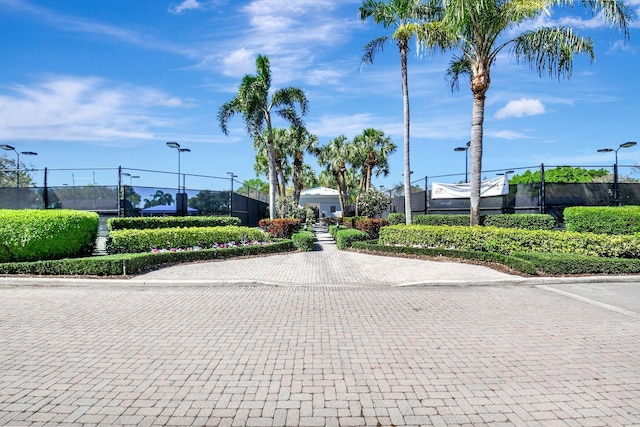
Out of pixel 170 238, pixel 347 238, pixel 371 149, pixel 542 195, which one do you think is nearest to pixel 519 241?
pixel 542 195

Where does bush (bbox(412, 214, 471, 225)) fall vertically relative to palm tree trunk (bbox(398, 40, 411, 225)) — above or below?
below

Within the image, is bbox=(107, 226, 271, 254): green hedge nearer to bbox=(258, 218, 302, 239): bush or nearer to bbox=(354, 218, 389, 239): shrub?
bbox=(258, 218, 302, 239): bush

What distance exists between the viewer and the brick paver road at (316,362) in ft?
10.6

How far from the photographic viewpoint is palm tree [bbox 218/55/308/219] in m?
19.5

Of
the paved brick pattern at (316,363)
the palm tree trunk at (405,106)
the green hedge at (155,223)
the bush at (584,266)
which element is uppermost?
the palm tree trunk at (405,106)

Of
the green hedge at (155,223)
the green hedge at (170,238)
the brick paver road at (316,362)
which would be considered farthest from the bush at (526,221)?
the green hedge at (155,223)

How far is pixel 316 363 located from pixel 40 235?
9.83 m

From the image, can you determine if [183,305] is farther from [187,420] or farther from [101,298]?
[187,420]

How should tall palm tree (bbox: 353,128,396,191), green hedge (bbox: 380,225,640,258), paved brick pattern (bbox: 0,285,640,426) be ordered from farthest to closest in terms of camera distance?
tall palm tree (bbox: 353,128,396,191)
green hedge (bbox: 380,225,640,258)
paved brick pattern (bbox: 0,285,640,426)

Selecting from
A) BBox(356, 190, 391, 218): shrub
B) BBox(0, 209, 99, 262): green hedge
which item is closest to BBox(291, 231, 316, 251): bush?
BBox(0, 209, 99, 262): green hedge

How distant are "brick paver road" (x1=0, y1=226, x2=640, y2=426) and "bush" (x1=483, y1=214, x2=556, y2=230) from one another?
23.5 ft

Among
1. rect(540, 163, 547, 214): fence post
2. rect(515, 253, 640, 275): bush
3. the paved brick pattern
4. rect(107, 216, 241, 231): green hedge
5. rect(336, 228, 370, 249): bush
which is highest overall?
rect(540, 163, 547, 214): fence post

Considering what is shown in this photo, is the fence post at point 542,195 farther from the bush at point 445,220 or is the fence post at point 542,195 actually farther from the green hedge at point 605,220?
the bush at point 445,220

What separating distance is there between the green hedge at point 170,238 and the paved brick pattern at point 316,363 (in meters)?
4.89
